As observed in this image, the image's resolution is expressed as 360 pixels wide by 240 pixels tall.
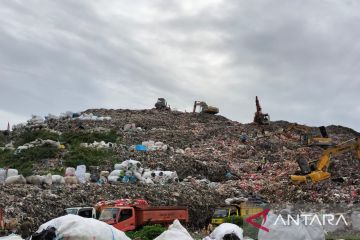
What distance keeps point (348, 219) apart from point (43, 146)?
18.2 metres

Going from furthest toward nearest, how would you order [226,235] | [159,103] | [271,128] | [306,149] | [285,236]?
1. [159,103]
2. [271,128]
3. [306,149]
4. [226,235]
5. [285,236]

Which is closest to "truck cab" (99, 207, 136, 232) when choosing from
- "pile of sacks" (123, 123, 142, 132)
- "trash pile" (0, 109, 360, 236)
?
"trash pile" (0, 109, 360, 236)

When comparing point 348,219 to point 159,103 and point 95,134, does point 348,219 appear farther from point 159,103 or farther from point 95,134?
point 159,103

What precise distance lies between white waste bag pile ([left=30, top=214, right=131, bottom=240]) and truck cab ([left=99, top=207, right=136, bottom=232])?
25.4 ft

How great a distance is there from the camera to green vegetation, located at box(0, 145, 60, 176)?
988 inches

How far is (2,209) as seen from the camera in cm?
A: 1374

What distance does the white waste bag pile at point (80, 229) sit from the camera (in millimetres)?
5453

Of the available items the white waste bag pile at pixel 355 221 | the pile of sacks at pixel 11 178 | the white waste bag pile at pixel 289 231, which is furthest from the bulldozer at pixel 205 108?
the white waste bag pile at pixel 289 231

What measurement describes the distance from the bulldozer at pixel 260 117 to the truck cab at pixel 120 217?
28.1 metres

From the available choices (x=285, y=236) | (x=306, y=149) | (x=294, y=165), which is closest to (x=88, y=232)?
(x=285, y=236)

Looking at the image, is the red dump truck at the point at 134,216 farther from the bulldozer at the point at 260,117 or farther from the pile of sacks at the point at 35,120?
the bulldozer at the point at 260,117

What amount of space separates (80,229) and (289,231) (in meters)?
3.43

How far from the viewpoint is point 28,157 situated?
2602 centimetres

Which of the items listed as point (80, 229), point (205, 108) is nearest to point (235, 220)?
point (80, 229)
